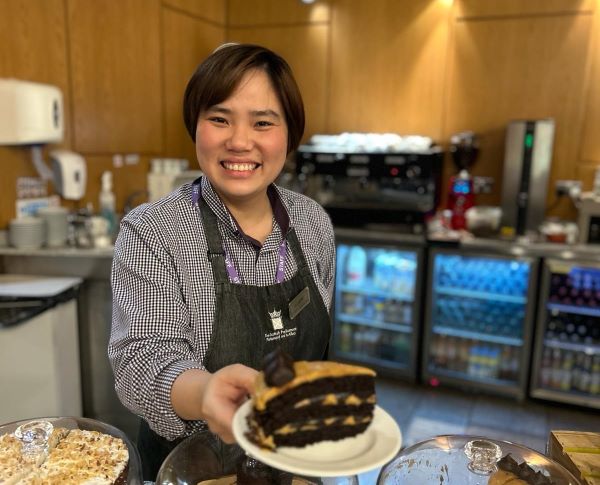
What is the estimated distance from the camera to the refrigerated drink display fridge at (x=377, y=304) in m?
4.09

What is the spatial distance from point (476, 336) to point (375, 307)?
2.73 ft

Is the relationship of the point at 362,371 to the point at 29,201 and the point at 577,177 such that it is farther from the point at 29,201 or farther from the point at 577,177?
the point at 577,177

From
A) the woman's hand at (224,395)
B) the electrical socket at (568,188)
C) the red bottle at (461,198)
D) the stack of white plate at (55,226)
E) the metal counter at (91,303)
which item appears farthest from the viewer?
the red bottle at (461,198)

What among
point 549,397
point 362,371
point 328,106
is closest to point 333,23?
point 328,106

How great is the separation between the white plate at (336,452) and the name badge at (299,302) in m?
0.61

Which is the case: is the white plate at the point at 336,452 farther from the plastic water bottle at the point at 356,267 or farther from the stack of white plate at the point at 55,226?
the plastic water bottle at the point at 356,267

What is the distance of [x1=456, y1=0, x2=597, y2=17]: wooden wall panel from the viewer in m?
3.93

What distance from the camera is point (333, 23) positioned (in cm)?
469

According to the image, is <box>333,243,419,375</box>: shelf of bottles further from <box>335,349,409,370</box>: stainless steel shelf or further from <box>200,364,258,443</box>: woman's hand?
<box>200,364,258,443</box>: woman's hand

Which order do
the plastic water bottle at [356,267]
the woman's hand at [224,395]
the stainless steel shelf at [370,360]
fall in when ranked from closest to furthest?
the woman's hand at [224,395] < the stainless steel shelf at [370,360] < the plastic water bottle at [356,267]

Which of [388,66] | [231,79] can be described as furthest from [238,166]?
[388,66]

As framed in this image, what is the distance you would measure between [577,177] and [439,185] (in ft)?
3.44

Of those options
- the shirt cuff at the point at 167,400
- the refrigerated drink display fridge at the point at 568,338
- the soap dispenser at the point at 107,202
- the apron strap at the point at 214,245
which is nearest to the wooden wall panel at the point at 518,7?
the refrigerated drink display fridge at the point at 568,338

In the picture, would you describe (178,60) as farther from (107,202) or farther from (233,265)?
(233,265)
